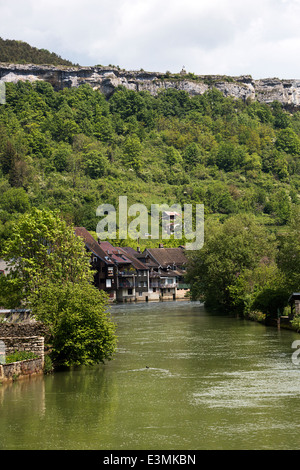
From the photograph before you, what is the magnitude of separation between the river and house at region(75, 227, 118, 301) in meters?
53.2

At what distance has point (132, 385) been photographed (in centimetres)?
2895

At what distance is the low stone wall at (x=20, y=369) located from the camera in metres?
28.2

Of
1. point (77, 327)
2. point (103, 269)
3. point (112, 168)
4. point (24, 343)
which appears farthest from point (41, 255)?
point (112, 168)

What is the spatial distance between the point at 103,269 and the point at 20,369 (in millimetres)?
65247

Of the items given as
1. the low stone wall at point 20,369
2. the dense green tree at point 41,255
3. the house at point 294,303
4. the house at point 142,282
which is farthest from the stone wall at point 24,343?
the house at point 142,282

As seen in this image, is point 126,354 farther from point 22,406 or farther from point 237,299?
point 237,299

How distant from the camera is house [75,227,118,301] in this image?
93.7 metres

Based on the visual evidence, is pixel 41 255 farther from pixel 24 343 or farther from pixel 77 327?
pixel 24 343

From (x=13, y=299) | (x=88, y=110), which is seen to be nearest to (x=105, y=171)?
(x=88, y=110)

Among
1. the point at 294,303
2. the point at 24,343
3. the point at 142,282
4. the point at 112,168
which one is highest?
the point at 112,168

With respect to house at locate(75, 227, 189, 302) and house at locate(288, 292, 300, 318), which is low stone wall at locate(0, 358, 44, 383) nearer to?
house at locate(288, 292, 300, 318)

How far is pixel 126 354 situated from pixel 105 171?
430 feet

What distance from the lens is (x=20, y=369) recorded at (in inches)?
1135

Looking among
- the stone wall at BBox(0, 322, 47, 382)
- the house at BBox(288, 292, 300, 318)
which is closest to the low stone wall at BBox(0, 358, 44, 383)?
the stone wall at BBox(0, 322, 47, 382)
